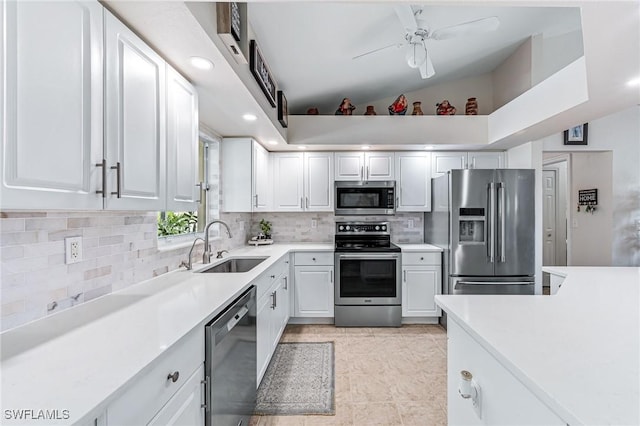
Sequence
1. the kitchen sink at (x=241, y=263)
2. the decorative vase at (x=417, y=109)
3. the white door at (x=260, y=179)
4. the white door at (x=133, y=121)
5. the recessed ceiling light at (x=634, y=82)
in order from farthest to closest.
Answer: the decorative vase at (x=417, y=109) < the white door at (x=260, y=179) < the kitchen sink at (x=241, y=263) < the recessed ceiling light at (x=634, y=82) < the white door at (x=133, y=121)

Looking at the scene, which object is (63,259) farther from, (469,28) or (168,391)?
(469,28)

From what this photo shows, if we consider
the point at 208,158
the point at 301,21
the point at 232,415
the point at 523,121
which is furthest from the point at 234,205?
the point at 523,121

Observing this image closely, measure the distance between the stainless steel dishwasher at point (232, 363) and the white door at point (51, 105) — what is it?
733 millimetres

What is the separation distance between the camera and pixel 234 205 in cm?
324

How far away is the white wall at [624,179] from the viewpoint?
4.08m

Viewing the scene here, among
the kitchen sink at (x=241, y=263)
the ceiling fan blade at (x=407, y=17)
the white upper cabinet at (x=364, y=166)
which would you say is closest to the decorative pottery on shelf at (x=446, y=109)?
the white upper cabinet at (x=364, y=166)

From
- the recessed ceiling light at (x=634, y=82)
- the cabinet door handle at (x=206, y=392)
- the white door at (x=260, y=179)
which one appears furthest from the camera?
the white door at (x=260, y=179)

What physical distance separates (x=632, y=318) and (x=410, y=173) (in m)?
2.91

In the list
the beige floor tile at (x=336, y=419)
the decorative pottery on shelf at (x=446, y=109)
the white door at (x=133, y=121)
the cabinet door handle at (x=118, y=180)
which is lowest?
the beige floor tile at (x=336, y=419)

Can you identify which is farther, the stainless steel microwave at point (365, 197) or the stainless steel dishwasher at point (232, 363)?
the stainless steel microwave at point (365, 197)

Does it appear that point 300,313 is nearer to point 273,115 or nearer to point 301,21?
point 273,115

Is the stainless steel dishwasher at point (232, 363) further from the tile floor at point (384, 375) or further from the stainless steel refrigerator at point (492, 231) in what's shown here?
the stainless steel refrigerator at point (492, 231)

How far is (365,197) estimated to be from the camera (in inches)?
152

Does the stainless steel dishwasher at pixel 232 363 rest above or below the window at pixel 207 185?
below
